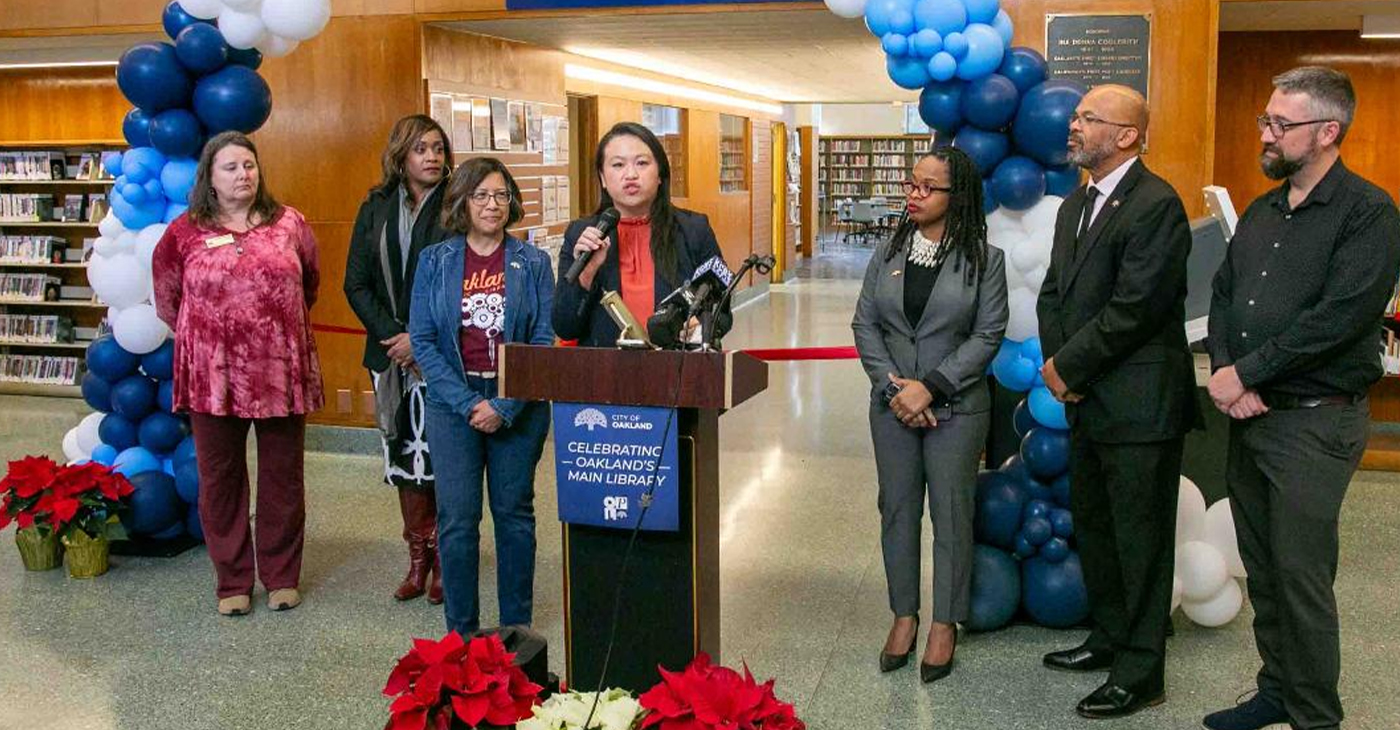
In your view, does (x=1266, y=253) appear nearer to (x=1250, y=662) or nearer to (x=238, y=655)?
(x=1250, y=662)

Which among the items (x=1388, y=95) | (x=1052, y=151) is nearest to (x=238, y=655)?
(x=1052, y=151)

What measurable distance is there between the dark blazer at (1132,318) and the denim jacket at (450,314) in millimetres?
1493

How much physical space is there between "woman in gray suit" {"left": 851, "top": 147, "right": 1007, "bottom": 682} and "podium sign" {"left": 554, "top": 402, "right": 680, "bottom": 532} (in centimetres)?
104

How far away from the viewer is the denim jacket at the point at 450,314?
12.1 feet

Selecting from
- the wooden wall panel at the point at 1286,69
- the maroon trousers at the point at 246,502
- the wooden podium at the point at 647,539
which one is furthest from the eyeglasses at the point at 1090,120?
the wooden wall panel at the point at 1286,69

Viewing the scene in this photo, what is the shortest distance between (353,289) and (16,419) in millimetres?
4982

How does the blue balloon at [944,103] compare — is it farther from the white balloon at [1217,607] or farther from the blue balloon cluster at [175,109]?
the blue balloon cluster at [175,109]

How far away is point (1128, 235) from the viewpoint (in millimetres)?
3395

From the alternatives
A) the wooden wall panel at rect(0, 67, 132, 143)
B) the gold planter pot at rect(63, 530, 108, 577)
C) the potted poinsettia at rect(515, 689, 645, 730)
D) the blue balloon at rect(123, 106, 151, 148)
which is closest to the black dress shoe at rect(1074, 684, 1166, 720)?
the potted poinsettia at rect(515, 689, 645, 730)

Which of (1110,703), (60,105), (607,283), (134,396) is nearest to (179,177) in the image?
(134,396)

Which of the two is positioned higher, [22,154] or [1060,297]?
[22,154]

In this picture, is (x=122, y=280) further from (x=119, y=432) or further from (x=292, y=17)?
(x=292, y=17)

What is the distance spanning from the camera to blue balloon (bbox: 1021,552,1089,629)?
166 inches

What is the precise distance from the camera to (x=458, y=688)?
7.66 feet
